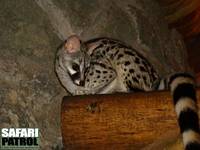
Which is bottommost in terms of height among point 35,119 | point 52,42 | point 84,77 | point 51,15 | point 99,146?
point 99,146

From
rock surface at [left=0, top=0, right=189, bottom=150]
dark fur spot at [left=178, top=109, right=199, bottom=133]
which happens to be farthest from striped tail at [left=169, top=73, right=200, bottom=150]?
rock surface at [left=0, top=0, right=189, bottom=150]

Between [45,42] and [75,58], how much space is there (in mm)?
350

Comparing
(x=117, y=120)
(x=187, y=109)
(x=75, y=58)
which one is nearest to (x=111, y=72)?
(x=75, y=58)

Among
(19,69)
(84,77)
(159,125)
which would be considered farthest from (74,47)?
(159,125)

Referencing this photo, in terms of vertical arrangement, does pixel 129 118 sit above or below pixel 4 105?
below

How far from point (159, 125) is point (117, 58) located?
63cm

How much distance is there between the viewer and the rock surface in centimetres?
246

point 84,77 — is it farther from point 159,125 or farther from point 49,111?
point 159,125

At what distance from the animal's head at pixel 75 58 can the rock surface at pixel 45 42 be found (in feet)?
0.71

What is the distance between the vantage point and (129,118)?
6.46 feet

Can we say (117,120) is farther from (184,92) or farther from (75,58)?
(75,58)

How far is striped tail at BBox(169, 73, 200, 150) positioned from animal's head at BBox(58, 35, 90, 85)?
57 cm

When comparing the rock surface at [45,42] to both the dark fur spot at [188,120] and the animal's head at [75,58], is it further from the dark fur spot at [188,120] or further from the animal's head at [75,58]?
the dark fur spot at [188,120]

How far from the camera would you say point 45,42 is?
2771 mm
